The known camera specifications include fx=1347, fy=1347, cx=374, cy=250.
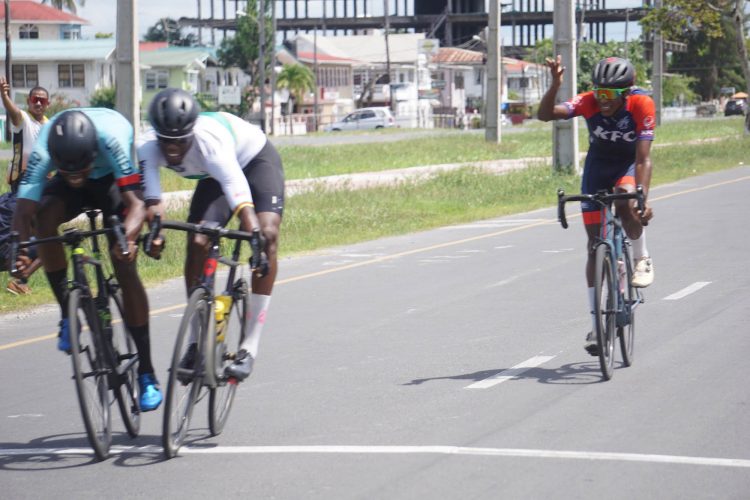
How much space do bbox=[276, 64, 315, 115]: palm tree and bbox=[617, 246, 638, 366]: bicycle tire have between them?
10143cm

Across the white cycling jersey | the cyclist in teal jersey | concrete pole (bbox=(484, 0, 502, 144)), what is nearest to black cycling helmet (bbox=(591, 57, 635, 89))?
the white cycling jersey

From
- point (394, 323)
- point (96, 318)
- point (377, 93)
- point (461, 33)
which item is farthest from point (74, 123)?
point (461, 33)

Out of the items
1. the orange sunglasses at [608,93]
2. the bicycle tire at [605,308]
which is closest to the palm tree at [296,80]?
the orange sunglasses at [608,93]

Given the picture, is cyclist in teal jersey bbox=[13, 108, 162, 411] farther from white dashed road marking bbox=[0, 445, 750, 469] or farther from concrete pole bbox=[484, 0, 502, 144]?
concrete pole bbox=[484, 0, 502, 144]

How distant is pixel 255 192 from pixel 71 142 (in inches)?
54.3

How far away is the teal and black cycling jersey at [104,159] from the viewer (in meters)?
7.00

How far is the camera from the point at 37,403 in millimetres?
8352

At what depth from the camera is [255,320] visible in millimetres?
7551

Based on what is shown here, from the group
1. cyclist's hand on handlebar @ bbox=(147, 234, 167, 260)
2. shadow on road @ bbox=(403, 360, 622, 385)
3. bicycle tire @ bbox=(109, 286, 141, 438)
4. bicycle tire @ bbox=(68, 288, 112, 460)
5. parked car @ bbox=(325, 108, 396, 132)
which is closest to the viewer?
bicycle tire @ bbox=(68, 288, 112, 460)

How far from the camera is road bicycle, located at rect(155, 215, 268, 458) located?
6.63 meters

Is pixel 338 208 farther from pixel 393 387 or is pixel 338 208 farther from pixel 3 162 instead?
pixel 3 162

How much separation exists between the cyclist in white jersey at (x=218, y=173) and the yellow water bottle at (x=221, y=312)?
225 mm

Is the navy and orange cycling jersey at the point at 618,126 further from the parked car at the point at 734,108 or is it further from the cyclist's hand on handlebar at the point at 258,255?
the parked car at the point at 734,108

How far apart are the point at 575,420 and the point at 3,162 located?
33.2 m
